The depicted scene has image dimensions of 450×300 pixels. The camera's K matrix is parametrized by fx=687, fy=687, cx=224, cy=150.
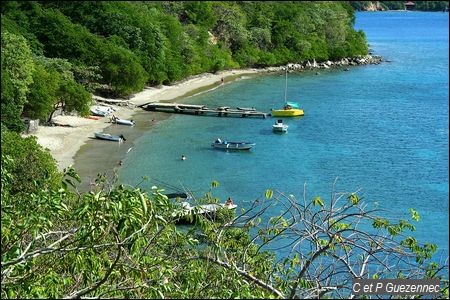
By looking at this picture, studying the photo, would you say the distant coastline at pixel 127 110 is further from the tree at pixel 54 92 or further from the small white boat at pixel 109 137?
the tree at pixel 54 92

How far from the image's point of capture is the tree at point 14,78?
103 feet

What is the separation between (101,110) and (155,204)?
34.9 m

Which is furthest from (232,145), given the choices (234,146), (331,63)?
(331,63)

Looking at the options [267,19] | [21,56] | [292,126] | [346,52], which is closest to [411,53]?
[346,52]

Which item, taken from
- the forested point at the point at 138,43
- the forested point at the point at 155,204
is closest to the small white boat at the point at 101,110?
the forested point at the point at 138,43

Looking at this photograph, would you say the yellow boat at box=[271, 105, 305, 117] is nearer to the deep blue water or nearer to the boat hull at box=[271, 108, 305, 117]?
the boat hull at box=[271, 108, 305, 117]

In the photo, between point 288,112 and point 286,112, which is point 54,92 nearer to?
point 286,112

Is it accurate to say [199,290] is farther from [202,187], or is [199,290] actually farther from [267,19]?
[267,19]

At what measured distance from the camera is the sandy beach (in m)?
32.1


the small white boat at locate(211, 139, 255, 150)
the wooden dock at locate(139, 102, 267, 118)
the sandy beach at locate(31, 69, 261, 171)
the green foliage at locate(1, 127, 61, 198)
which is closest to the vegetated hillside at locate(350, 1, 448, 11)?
the sandy beach at locate(31, 69, 261, 171)

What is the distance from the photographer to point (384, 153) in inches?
1382

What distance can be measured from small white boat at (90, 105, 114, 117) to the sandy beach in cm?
57

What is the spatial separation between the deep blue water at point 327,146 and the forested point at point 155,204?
3.11 metres

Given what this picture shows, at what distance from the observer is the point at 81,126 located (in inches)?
1480
